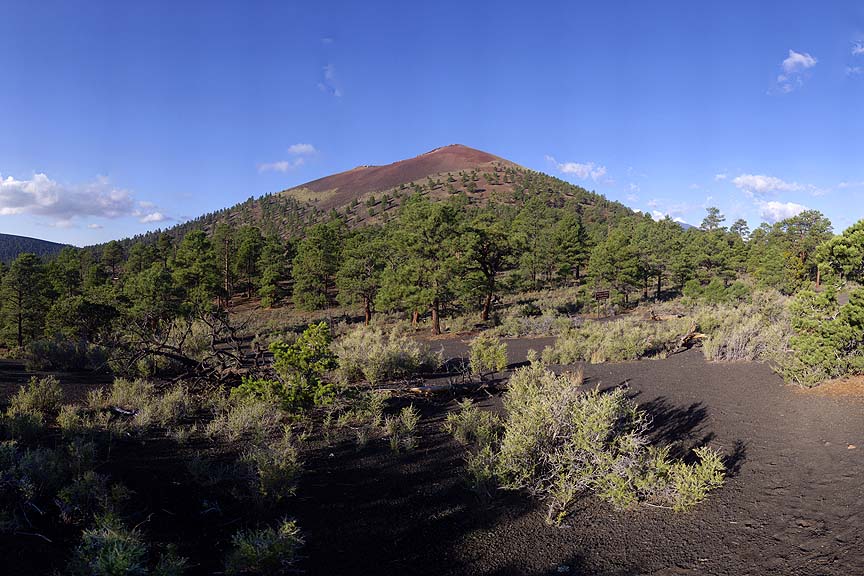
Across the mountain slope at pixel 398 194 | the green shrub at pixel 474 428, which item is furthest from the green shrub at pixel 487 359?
the mountain slope at pixel 398 194

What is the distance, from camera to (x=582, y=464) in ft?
17.2

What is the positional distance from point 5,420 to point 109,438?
142cm

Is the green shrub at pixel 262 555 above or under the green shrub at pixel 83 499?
under

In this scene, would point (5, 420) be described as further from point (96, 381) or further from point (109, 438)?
point (96, 381)

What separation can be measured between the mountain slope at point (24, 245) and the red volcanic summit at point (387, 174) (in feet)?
266

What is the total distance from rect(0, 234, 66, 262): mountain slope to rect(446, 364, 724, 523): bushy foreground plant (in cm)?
16769

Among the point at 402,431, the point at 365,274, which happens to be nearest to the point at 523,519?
the point at 402,431

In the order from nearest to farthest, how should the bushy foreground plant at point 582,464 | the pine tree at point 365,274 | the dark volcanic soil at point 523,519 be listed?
the dark volcanic soil at point 523,519, the bushy foreground plant at point 582,464, the pine tree at point 365,274

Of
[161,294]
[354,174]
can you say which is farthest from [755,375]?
[354,174]

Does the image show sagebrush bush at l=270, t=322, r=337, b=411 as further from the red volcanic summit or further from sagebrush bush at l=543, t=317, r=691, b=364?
the red volcanic summit

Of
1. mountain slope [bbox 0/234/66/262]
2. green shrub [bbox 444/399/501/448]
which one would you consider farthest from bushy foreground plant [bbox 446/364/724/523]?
mountain slope [bbox 0/234/66/262]

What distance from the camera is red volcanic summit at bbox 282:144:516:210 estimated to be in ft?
351

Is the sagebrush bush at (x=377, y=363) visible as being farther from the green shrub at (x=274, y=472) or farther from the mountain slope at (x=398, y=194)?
the mountain slope at (x=398, y=194)

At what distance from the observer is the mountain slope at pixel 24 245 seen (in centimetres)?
13488
